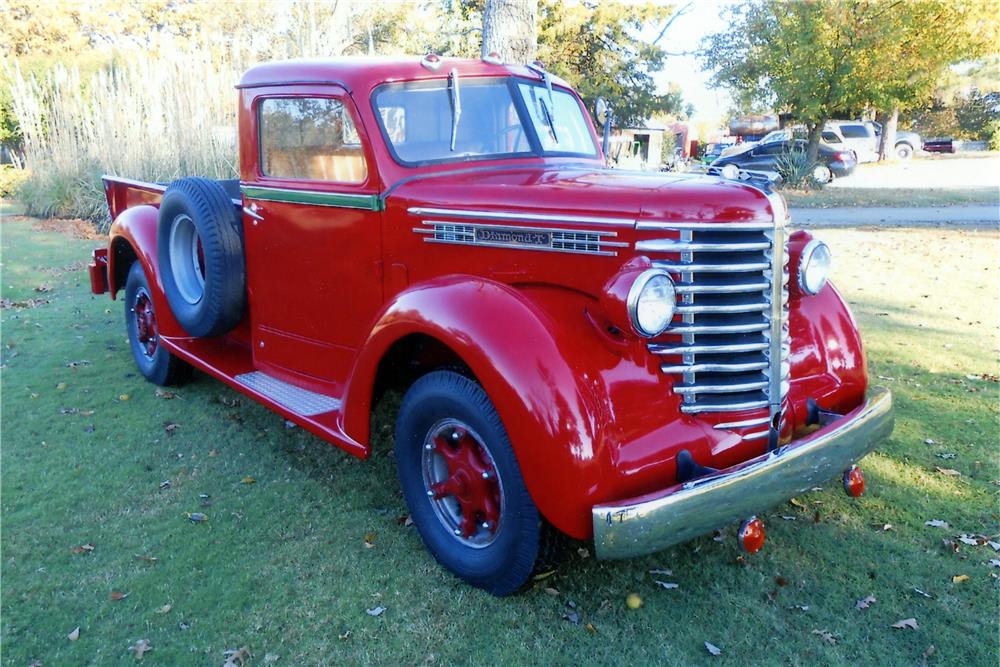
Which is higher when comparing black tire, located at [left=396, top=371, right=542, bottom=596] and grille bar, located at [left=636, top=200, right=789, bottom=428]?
grille bar, located at [left=636, top=200, right=789, bottom=428]

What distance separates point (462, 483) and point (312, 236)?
1632mm

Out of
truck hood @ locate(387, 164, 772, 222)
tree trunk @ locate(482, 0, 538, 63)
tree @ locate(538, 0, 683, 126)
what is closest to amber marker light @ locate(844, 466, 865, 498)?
truck hood @ locate(387, 164, 772, 222)

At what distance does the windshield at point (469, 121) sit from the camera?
367 cm

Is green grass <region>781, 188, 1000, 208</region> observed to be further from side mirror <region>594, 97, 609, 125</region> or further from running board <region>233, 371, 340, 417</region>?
running board <region>233, 371, 340, 417</region>

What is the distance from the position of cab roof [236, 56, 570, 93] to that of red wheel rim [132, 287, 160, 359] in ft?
6.83

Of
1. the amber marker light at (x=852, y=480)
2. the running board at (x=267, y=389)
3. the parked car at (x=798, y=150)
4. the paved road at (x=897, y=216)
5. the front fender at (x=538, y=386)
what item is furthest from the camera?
the parked car at (x=798, y=150)

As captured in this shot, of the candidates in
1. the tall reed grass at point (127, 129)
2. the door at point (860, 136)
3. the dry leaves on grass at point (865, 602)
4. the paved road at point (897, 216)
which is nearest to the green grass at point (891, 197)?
the paved road at point (897, 216)

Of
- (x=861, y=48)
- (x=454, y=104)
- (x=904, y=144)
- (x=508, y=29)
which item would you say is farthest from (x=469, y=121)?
Answer: (x=904, y=144)

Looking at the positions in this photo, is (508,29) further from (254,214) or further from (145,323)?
(145,323)

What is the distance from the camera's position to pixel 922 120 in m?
43.4

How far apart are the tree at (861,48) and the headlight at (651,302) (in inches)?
784

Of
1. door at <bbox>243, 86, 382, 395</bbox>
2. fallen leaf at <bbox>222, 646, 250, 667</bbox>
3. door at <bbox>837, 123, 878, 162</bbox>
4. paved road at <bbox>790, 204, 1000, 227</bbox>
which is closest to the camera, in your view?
fallen leaf at <bbox>222, 646, 250, 667</bbox>

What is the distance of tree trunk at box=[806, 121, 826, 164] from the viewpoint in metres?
21.5

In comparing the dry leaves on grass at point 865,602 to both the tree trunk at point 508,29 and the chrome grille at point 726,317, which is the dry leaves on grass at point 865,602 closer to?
the chrome grille at point 726,317
